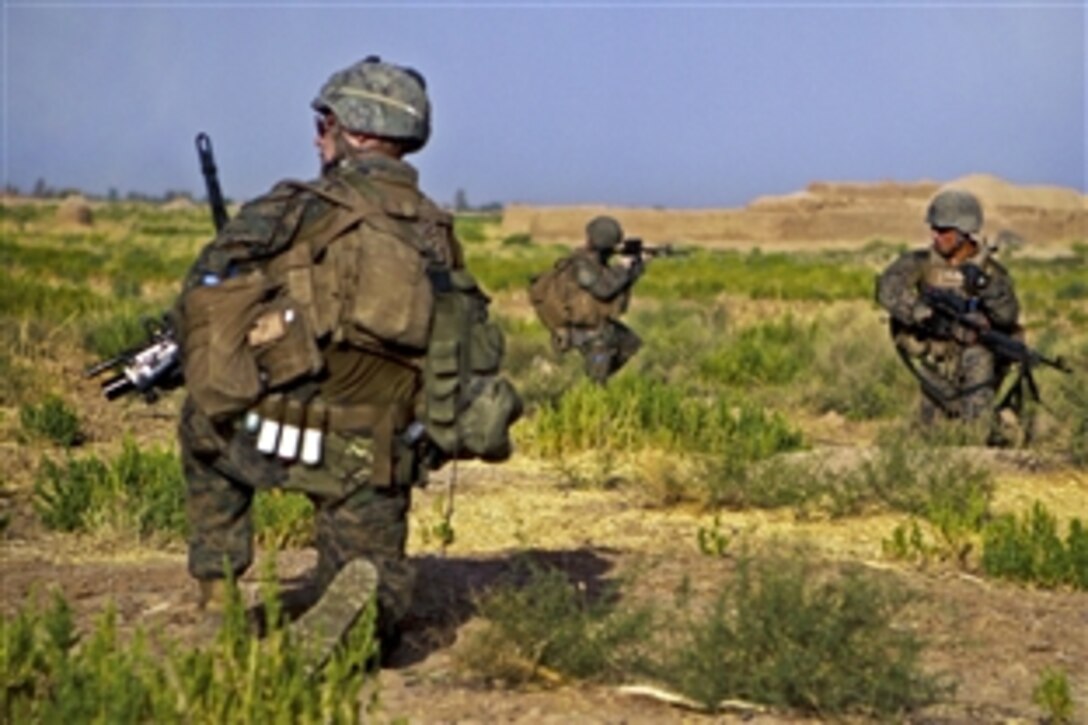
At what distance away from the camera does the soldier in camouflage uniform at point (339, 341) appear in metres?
5.70

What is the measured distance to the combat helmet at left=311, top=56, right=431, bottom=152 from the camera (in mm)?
5922

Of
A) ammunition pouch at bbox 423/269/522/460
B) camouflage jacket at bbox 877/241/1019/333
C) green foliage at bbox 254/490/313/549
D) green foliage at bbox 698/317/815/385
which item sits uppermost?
ammunition pouch at bbox 423/269/522/460

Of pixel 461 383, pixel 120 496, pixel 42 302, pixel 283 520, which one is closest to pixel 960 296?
pixel 283 520

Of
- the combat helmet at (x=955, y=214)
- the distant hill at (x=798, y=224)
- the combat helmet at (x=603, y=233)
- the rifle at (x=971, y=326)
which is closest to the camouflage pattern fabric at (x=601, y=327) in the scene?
the combat helmet at (x=603, y=233)

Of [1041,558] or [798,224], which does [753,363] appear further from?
[798,224]

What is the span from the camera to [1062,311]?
29141 millimetres

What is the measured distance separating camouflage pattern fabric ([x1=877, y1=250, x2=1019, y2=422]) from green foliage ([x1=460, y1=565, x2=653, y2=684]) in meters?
6.18

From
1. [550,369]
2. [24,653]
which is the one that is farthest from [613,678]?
[550,369]

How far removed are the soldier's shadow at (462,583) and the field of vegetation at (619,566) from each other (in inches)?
0.8

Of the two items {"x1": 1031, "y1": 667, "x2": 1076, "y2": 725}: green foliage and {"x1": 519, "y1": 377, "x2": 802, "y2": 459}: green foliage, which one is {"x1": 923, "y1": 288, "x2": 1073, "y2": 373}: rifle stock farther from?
{"x1": 1031, "y1": 667, "x2": 1076, "y2": 725}: green foliage

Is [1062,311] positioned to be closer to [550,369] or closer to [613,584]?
[550,369]

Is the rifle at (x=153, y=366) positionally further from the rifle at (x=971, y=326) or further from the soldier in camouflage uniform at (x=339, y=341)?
the rifle at (x=971, y=326)

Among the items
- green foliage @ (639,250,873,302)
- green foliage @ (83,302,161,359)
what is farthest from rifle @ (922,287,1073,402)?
green foliage @ (639,250,873,302)

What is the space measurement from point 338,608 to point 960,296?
702 centimetres
